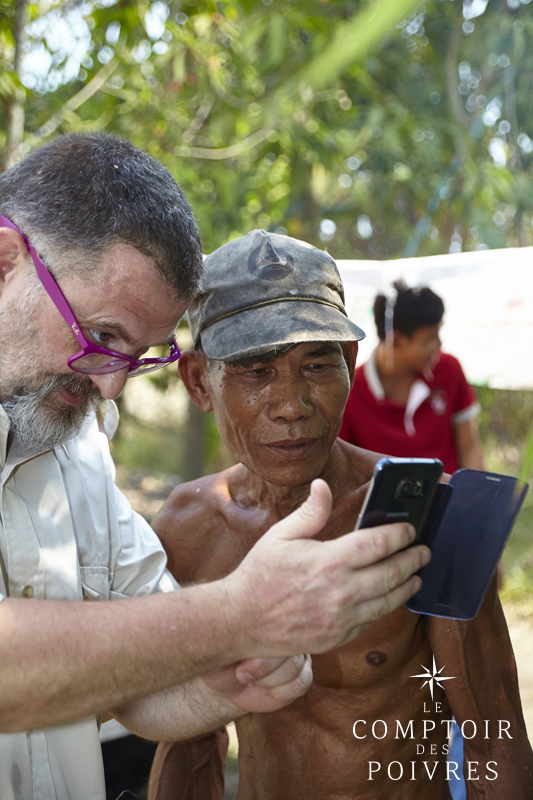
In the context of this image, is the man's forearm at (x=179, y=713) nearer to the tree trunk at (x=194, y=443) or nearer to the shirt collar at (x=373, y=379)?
the shirt collar at (x=373, y=379)

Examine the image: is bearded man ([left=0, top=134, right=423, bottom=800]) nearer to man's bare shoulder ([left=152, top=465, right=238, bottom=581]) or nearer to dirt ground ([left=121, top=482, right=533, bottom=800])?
man's bare shoulder ([left=152, top=465, right=238, bottom=581])

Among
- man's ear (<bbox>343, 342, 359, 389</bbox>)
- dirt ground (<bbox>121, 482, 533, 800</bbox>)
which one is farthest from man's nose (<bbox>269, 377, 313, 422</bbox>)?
dirt ground (<bbox>121, 482, 533, 800</bbox>)

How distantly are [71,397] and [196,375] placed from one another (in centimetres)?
45

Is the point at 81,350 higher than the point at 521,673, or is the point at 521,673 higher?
the point at 81,350

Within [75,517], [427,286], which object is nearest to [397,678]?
[75,517]

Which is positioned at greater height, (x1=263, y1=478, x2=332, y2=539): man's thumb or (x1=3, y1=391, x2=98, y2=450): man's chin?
(x1=3, y1=391, x2=98, y2=450): man's chin

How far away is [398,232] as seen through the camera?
922 centimetres

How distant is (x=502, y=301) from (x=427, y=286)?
1.45 feet

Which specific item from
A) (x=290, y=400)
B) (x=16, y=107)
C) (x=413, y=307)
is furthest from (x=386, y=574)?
(x=16, y=107)

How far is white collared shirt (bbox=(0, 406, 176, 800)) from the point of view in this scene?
1.76 m

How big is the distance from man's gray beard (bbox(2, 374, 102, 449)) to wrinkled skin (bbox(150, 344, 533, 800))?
42 centimetres

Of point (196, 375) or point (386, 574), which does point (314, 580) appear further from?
point (196, 375)

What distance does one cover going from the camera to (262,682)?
1.51 metres

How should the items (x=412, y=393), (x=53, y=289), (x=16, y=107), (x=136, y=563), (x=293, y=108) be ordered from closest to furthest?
1. (x=53, y=289)
2. (x=136, y=563)
3. (x=16, y=107)
4. (x=412, y=393)
5. (x=293, y=108)
